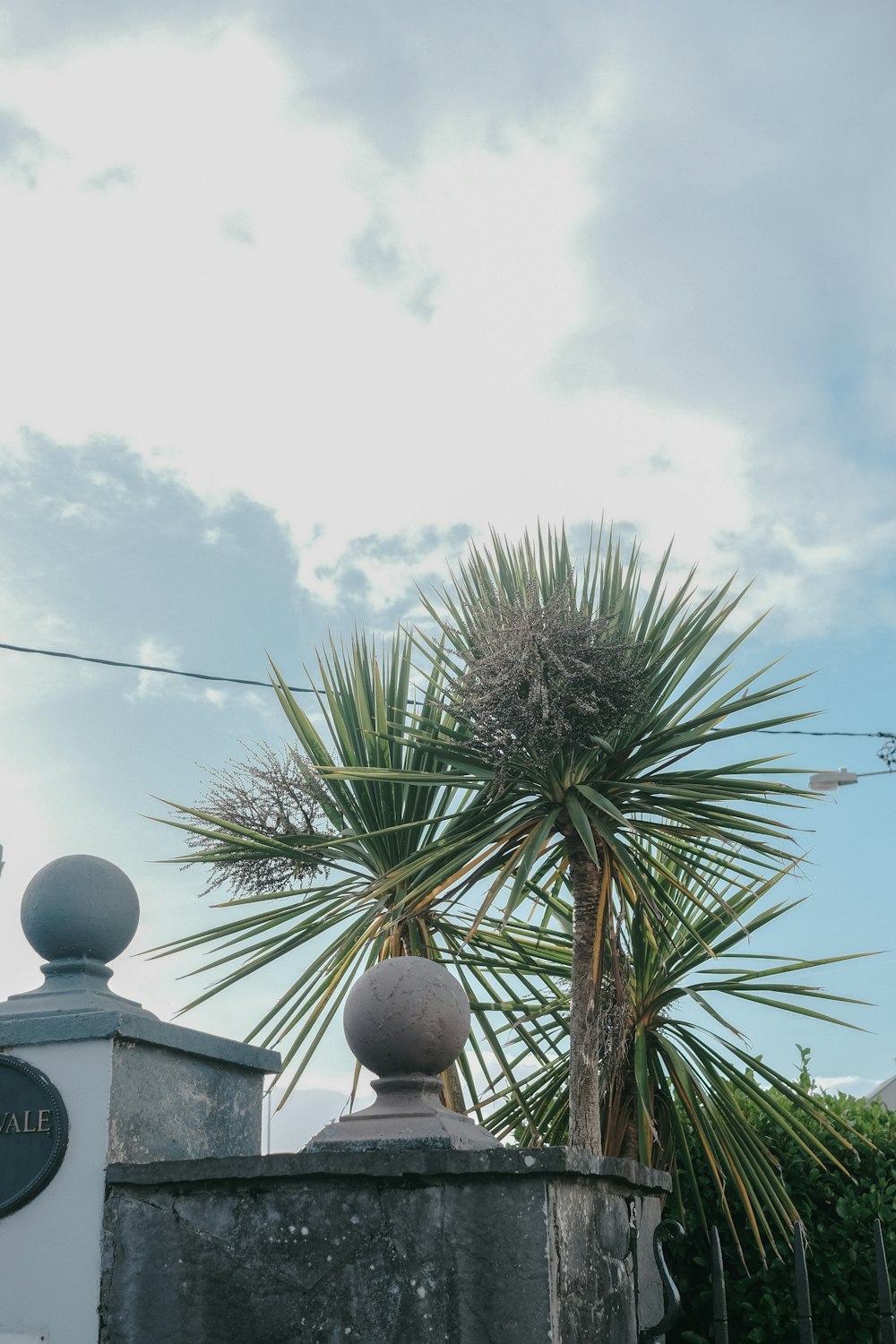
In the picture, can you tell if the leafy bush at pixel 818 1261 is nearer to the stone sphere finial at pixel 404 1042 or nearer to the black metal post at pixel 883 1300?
the black metal post at pixel 883 1300

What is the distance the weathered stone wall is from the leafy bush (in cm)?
293

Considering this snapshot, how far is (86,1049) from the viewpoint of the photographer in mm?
2430

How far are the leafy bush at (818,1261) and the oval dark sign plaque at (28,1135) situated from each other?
3328 mm

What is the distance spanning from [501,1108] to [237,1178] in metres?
3.77

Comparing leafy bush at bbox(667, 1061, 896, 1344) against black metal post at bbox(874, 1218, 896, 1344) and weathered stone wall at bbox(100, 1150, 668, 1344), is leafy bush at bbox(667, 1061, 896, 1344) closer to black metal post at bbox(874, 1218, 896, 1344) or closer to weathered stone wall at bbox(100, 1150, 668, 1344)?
black metal post at bbox(874, 1218, 896, 1344)

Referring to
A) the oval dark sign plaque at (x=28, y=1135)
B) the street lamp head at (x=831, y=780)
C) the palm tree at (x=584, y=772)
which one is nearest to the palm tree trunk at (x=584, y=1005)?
the palm tree at (x=584, y=772)

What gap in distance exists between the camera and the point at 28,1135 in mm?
2422

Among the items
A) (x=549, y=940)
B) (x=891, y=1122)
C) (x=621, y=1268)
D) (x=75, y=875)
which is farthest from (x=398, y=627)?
A: (x=621, y=1268)

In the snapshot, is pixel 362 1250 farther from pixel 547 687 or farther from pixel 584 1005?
pixel 547 687

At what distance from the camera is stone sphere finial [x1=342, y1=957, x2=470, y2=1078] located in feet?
7.97

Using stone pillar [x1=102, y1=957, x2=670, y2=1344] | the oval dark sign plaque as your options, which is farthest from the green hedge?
the oval dark sign plaque

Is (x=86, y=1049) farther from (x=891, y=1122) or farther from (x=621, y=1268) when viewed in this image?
(x=891, y=1122)

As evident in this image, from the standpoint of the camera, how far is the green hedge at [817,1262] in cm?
489

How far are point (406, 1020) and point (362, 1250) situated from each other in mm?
427
